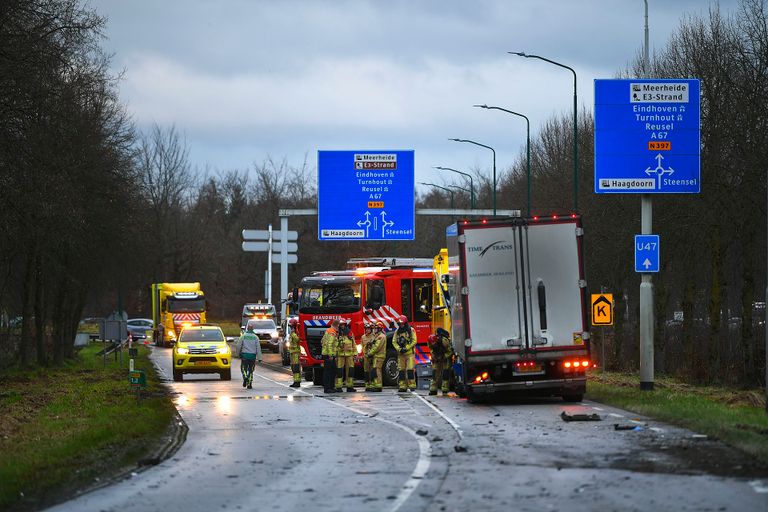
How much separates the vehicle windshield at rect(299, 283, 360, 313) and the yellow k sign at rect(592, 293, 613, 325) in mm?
6737

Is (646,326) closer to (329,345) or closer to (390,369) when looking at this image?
(329,345)

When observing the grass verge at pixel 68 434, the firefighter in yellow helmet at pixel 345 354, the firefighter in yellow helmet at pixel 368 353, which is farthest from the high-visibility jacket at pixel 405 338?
the grass verge at pixel 68 434

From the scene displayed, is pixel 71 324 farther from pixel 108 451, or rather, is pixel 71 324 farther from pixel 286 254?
pixel 108 451

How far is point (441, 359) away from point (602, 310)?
5020 millimetres

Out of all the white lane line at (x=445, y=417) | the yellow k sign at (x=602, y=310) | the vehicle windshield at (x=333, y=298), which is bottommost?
the white lane line at (x=445, y=417)

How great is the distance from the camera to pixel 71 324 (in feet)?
198

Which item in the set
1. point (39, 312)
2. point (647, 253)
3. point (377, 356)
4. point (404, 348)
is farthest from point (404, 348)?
point (39, 312)

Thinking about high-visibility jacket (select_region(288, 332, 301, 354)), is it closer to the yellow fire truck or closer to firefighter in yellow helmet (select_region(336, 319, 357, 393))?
firefighter in yellow helmet (select_region(336, 319, 357, 393))

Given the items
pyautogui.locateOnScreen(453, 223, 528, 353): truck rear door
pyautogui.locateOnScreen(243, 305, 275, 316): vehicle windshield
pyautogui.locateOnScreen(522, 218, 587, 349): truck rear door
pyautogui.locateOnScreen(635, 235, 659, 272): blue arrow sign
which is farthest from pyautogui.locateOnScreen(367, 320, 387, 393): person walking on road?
pyautogui.locateOnScreen(243, 305, 275, 316): vehicle windshield

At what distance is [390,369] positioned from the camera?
34.5m

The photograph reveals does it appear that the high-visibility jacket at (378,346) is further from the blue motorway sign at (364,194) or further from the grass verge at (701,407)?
the blue motorway sign at (364,194)

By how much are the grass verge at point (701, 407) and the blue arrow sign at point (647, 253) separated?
2.57 metres

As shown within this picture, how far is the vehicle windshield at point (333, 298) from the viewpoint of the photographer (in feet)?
119

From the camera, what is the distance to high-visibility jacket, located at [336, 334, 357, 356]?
3225 cm
